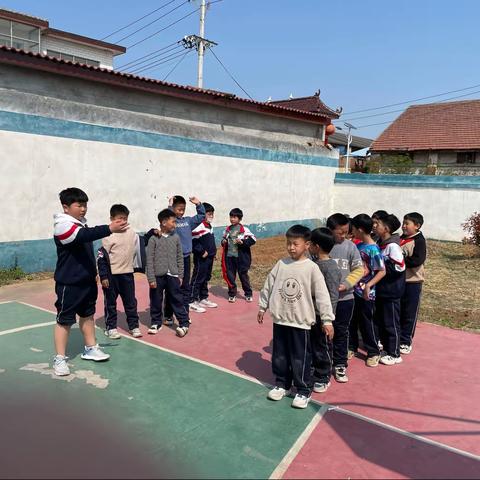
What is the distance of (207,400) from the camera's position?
379cm

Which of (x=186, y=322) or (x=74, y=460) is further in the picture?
(x=186, y=322)

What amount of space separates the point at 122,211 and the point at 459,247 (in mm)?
12002

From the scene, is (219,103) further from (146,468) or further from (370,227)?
(146,468)

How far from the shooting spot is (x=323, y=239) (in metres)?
3.97

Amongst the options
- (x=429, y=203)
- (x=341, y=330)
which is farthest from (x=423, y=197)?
(x=341, y=330)

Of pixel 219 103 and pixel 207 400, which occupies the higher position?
pixel 219 103

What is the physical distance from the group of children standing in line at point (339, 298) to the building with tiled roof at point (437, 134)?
832 inches

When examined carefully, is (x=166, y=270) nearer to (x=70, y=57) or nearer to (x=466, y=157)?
(x=70, y=57)

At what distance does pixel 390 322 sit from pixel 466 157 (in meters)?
22.2

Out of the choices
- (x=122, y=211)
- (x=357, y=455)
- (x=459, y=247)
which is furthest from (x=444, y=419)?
(x=459, y=247)

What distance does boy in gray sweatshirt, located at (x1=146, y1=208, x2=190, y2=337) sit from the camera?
539 cm

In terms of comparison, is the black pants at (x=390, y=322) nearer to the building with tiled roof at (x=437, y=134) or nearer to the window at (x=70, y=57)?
the window at (x=70, y=57)

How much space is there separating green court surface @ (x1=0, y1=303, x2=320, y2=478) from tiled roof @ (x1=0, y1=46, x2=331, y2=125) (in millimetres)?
5709

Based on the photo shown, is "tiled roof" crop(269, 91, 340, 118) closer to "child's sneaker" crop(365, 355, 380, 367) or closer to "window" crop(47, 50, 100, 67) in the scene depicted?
"window" crop(47, 50, 100, 67)
